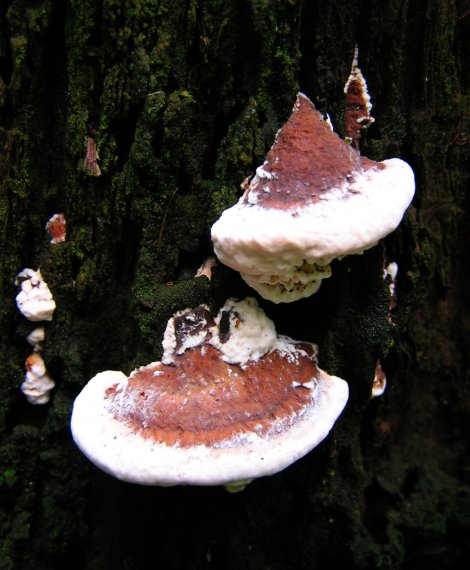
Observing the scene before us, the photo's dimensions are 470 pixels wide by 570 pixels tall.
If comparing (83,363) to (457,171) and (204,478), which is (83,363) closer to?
(204,478)

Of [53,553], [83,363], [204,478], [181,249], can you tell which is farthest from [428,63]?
[53,553]

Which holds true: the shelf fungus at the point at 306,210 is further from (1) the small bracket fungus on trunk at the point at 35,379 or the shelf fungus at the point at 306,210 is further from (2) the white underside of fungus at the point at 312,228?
(1) the small bracket fungus on trunk at the point at 35,379

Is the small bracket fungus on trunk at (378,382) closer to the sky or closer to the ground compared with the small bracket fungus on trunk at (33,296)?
closer to the ground

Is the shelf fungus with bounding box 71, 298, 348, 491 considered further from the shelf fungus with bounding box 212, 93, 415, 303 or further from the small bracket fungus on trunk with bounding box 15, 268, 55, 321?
the small bracket fungus on trunk with bounding box 15, 268, 55, 321

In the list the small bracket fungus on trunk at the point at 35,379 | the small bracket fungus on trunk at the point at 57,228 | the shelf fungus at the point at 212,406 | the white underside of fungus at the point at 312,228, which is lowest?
the small bracket fungus on trunk at the point at 35,379

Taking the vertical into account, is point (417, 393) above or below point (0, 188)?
below

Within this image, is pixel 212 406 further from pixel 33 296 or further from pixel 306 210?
pixel 33 296

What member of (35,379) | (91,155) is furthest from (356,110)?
(35,379)

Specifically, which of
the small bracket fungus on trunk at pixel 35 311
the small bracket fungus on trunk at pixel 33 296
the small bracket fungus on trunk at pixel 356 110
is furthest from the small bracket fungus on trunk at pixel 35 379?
the small bracket fungus on trunk at pixel 356 110
